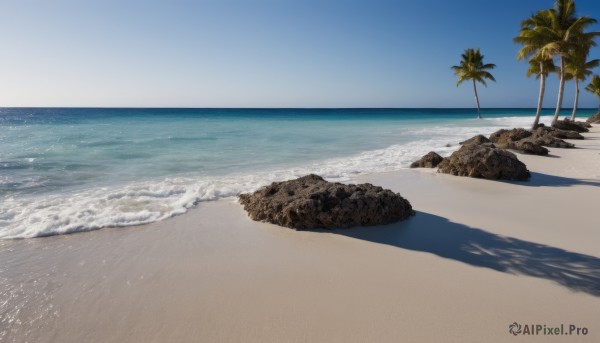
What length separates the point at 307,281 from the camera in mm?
3568

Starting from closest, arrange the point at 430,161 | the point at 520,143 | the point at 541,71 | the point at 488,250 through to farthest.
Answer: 1. the point at 488,250
2. the point at 430,161
3. the point at 520,143
4. the point at 541,71

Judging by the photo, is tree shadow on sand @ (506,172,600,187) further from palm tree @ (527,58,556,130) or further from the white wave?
palm tree @ (527,58,556,130)

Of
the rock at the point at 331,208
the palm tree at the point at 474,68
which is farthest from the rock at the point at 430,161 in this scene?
the palm tree at the point at 474,68

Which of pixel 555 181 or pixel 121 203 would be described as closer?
pixel 121 203

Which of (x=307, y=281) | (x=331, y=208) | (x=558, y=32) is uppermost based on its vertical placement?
(x=558, y=32)

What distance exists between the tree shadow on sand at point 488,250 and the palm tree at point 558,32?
2097 centimetres

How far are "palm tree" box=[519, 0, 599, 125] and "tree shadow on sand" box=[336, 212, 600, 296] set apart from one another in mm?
20973

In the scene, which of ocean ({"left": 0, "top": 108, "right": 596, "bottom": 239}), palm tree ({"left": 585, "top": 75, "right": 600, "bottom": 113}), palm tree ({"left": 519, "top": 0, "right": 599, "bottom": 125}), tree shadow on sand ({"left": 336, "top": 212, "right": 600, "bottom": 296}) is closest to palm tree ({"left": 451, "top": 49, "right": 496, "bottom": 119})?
palm tree ({"left": 585, "top": 75, "right": 600, "bottom": 113})

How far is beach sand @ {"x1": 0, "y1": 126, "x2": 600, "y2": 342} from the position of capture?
2.84 m

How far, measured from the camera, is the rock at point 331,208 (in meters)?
4.99

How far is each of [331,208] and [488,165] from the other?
5234 millimetres

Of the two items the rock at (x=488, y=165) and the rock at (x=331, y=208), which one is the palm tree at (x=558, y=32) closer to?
the rock at (x=488, y=165)

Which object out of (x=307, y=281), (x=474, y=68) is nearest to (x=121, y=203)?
(x=307, y=281)

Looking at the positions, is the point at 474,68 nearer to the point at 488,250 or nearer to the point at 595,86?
the point at 595,86
